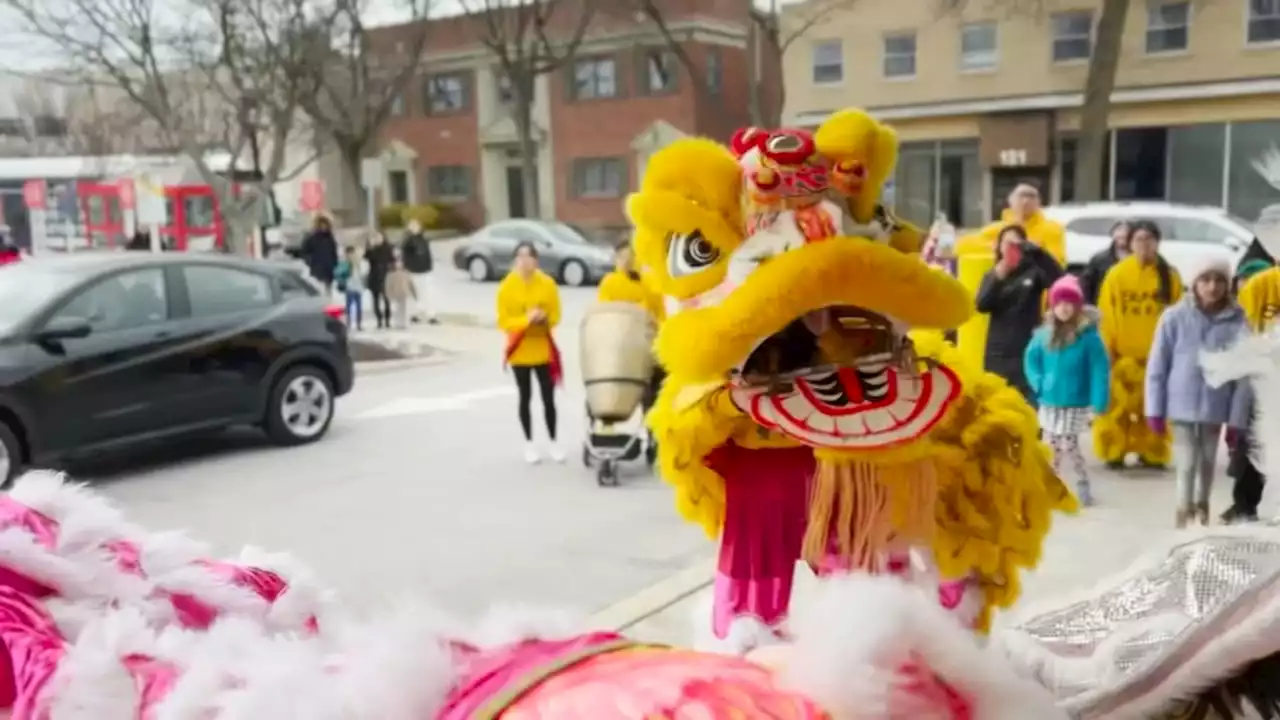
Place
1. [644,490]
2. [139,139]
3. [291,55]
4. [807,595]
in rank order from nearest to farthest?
[807,595] < [644,490] < [291,55] < [139,139]

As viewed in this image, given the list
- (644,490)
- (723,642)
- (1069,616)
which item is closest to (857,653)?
(1069,616)

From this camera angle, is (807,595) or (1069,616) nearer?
(807,595)

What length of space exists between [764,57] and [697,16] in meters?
2.41

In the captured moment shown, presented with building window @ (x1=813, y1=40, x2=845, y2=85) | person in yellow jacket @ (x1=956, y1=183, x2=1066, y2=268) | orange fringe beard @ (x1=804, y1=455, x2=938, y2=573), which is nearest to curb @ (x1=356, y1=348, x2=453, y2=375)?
person in yellow jacket @ (x1=956, y1=183, x2=1066, y2=268)

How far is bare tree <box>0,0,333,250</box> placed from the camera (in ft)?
64.4

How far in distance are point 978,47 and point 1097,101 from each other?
5.43 meters

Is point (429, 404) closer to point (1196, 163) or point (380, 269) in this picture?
point (380, 269)

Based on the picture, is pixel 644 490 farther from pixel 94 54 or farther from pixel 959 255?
pixel 94 54

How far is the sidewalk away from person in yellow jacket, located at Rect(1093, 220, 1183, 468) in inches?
7.3

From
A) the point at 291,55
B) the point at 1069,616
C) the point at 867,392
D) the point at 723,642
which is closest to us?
the point at 1069,616

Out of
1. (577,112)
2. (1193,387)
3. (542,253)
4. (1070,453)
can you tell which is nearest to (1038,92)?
(542,253)

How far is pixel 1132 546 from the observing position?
573 centimetres

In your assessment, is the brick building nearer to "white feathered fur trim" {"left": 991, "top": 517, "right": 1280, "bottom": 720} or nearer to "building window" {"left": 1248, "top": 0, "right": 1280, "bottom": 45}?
"building window" {"left": 1248, "top": 0, "right": 1280, "bottom": 45}

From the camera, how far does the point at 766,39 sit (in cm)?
2966
